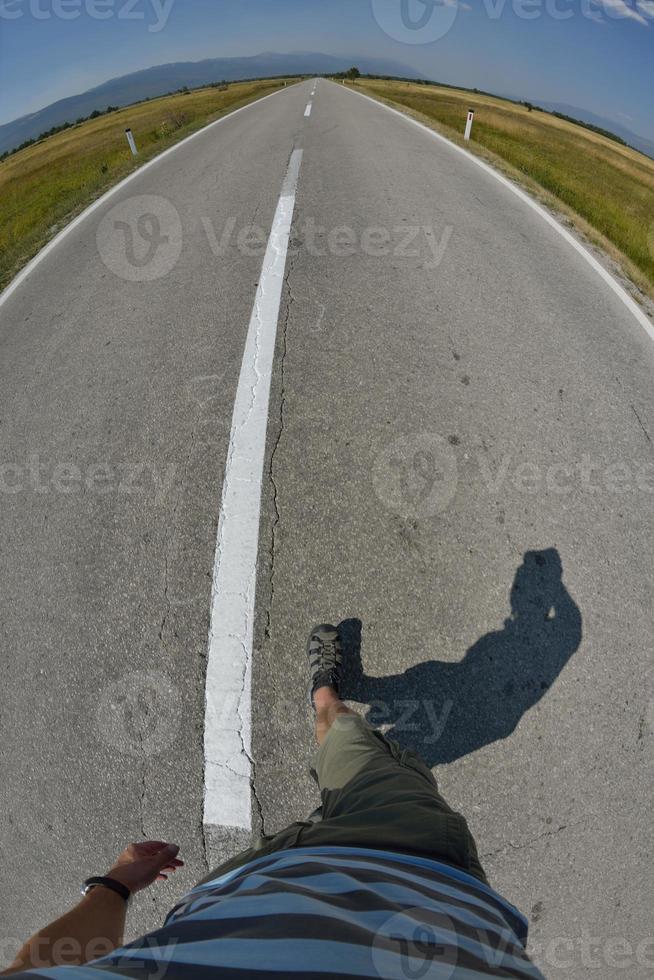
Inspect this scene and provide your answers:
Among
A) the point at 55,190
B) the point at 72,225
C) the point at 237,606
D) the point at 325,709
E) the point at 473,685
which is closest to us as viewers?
the point at 325,709

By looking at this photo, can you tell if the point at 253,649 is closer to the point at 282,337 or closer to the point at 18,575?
the point at 18,575

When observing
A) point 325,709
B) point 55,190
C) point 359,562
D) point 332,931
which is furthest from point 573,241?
point 55,190

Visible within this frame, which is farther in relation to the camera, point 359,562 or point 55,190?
point 55,190

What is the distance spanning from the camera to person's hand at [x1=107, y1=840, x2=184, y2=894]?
1604mm

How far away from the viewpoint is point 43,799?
82.9 inches

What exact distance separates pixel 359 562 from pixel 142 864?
63.2 inches

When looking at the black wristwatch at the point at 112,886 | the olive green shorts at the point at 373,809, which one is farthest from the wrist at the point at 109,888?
the olive green shorts at the point at 373,809

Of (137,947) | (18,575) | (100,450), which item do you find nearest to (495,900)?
(137,947)

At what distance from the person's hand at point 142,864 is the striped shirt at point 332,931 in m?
0.52

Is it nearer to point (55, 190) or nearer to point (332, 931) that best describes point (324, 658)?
point (332, 931)

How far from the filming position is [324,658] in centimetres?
223

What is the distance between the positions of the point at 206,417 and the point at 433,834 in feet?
9.17

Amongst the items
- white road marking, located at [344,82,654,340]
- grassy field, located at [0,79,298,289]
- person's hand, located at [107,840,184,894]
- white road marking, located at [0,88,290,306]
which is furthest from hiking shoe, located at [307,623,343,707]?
grassy field, located at [0,79,298,289]

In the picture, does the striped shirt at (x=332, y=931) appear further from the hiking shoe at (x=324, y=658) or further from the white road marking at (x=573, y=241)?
the white road marking at (x=573, y=241)
